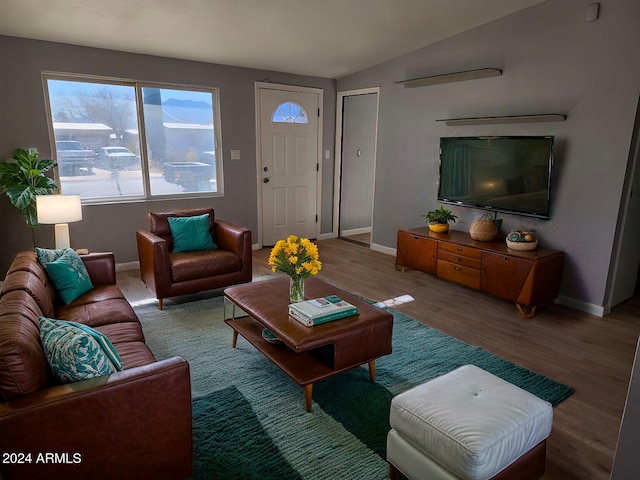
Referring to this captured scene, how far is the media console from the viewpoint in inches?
140

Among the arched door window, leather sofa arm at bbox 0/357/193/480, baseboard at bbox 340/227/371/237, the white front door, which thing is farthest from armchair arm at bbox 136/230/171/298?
baseboard at bbox 340/227/371/237

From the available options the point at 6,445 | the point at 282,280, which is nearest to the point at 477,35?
the point at 282,280

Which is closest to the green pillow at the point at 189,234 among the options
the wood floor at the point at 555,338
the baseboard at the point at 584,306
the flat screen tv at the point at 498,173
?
the wood floor at the point at 555,338

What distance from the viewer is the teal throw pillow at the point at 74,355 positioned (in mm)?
1529

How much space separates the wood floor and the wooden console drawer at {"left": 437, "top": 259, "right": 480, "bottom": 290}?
128mm

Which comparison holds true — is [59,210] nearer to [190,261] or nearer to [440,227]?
[190,261]

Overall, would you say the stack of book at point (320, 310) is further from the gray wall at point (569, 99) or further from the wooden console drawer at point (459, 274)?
the gray wall at point (569, 99)

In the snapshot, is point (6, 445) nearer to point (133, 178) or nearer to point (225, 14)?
point (225, 14)

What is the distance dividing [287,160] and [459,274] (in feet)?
9.35

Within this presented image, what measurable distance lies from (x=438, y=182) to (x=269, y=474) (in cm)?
368

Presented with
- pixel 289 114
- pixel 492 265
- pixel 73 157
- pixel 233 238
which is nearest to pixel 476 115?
pixel 492 265

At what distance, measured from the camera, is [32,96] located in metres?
4.00

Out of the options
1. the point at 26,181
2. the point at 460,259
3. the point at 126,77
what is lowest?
the point at 460,259

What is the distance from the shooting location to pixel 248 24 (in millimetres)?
3936
